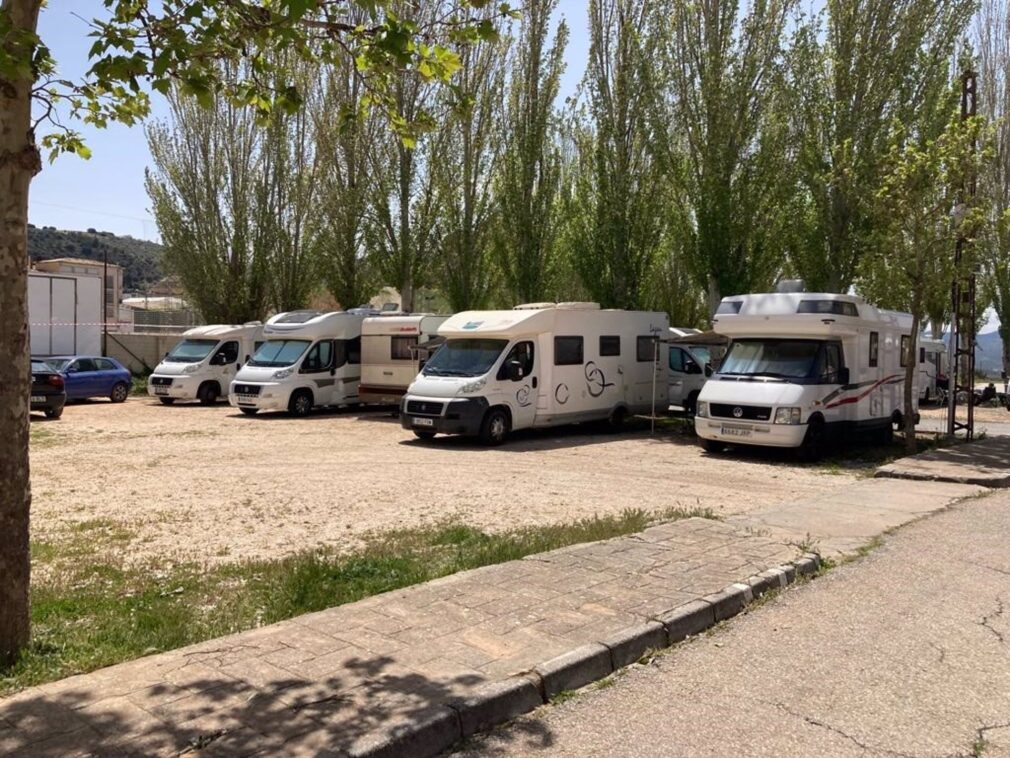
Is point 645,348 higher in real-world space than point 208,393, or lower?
higher

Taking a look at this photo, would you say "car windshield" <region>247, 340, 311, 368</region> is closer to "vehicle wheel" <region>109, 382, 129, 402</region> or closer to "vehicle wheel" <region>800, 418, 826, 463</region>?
"vehicle wheel" <region>109, 382, 129, 402</region>

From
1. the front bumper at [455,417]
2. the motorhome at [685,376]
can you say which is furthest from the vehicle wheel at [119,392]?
the motorhome at [685,376]

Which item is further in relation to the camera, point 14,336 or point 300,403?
point 300,403

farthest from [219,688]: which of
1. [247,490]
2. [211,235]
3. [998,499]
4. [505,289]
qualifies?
[211,235]

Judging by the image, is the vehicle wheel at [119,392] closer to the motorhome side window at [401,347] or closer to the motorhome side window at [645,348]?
the motorhome side window at [401,347]

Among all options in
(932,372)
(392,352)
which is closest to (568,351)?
(392,352)

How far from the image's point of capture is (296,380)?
2098 cm

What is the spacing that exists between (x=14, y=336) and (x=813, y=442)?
41.0 feet

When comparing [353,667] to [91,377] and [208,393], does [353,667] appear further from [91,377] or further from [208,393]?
[91,377]

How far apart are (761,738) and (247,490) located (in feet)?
26.0

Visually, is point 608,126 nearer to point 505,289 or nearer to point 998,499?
point 505,289

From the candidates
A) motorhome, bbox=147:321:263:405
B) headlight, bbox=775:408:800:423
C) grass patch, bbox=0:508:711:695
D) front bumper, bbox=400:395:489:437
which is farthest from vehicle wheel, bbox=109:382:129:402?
headlight, bbox=775:408:800:423

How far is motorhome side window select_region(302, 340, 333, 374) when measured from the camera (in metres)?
21.4

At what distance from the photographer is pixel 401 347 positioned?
2064 centimetres
